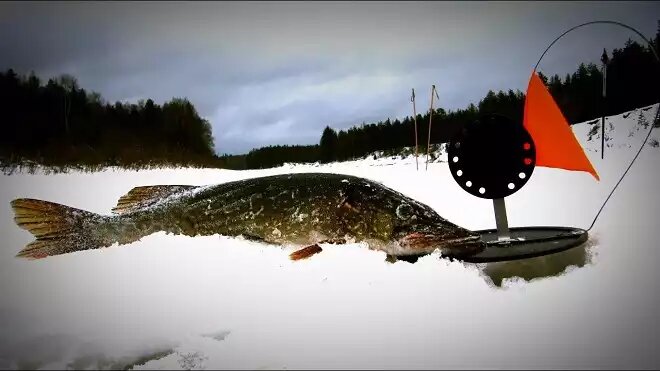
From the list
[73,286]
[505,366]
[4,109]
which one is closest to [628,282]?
[505,366]

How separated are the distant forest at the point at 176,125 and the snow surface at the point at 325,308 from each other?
148 centimetres

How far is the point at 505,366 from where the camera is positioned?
934 mm

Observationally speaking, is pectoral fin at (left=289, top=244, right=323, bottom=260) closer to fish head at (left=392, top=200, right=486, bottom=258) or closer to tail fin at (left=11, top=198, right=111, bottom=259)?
fish head at (left=392, top=200, right=486, bottom=258)

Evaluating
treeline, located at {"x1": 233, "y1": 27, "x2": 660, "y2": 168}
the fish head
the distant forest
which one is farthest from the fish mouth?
the distant forest

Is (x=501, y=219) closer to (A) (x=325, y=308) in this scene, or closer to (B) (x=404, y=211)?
(B) (x=404, y=211)

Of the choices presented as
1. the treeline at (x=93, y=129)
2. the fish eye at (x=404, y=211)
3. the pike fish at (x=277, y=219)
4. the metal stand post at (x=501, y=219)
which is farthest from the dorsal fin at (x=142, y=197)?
the treeline at (x=93, y=129)

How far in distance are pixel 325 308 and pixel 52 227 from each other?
1083 mm

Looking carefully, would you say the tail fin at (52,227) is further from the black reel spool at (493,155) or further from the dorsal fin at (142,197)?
the black reel spool at (493,155)

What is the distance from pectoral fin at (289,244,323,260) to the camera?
1424mm

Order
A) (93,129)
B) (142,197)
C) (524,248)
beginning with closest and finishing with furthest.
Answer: (524,248)
(142,197)
(93,129)

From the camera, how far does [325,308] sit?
121 centimetres

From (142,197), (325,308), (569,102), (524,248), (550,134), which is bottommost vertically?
(325,308)

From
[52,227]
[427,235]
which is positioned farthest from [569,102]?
[52,227]

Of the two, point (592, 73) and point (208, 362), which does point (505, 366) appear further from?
point (592, 73)
